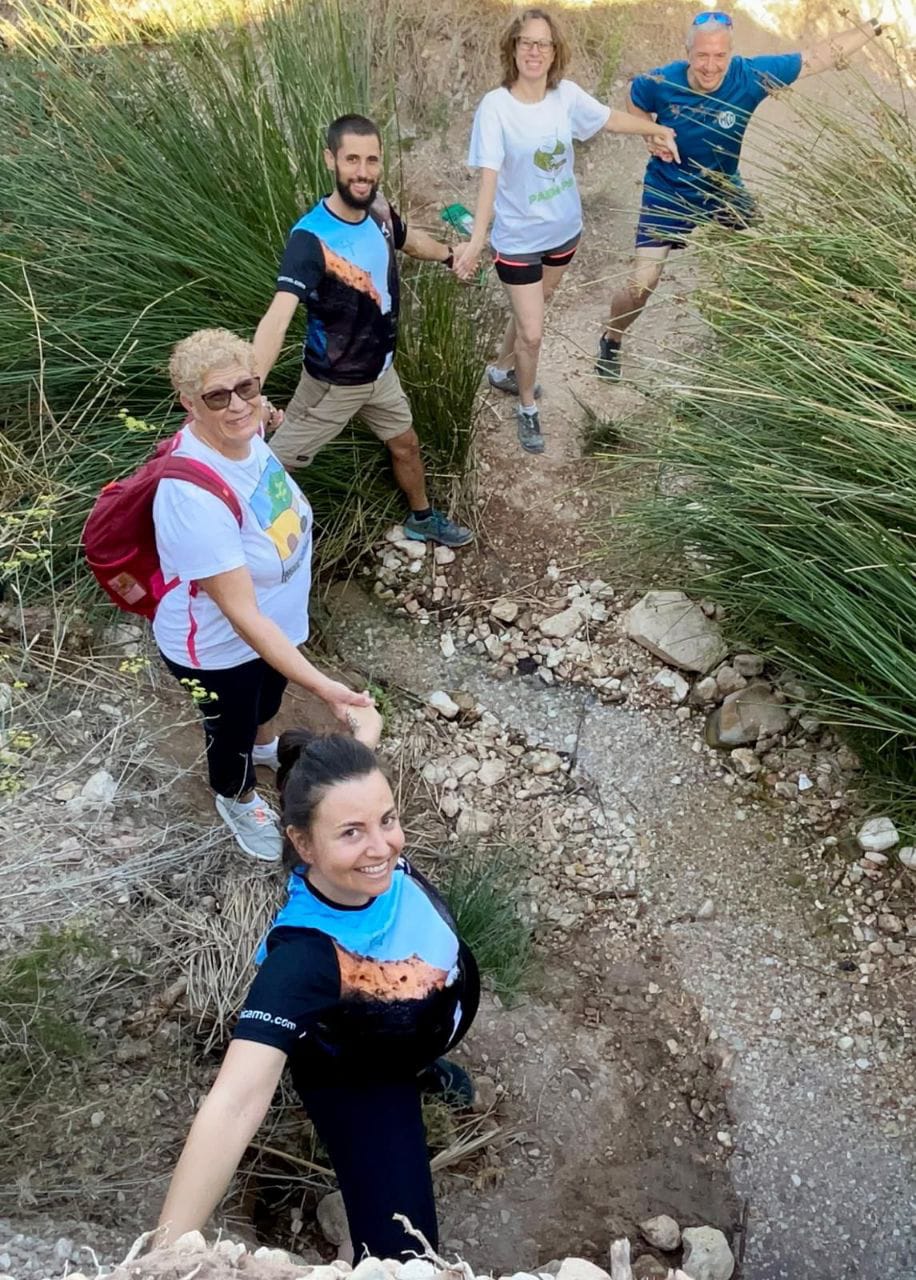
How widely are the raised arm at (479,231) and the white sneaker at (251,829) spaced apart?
1806 millimetres

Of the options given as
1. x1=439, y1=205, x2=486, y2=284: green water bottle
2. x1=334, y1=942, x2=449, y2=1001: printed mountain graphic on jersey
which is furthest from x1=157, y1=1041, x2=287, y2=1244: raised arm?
x1=439, y1=205, x2=486, y2=284: green water bottle

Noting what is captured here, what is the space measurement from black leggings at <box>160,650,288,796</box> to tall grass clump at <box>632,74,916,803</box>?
1.32m

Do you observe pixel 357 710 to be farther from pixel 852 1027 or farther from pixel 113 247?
pixel 113 247

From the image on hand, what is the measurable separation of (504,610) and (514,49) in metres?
1.85

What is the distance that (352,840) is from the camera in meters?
1.84

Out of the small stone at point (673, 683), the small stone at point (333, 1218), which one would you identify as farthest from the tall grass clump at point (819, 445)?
the small stone at point (333, 1218)

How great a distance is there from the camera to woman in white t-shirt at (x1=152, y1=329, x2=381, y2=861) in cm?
219

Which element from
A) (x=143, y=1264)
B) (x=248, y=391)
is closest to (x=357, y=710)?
(x=248, y=391)

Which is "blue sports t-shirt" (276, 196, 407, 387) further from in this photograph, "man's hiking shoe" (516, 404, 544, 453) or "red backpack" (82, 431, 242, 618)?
"man's hiking shoe" (516, 404, 544, 453)

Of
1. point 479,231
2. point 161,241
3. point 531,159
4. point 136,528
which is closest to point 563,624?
point 479,231

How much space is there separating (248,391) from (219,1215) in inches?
67.2

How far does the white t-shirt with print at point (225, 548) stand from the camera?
218cm

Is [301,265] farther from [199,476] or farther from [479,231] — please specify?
[199,476]

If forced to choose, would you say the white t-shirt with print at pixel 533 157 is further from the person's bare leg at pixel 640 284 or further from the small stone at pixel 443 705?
the small stone at pixel 443 705
